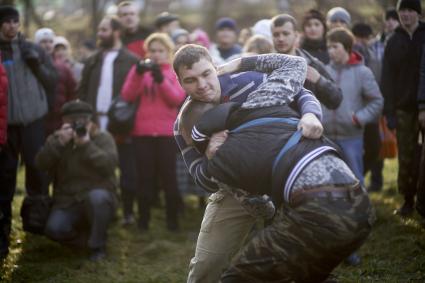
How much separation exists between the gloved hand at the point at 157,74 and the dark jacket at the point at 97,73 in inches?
25.2

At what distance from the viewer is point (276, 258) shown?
2.98 meters

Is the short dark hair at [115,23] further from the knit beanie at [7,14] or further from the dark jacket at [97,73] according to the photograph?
the knit beanie at [7,14]

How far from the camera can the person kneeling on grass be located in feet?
9.61

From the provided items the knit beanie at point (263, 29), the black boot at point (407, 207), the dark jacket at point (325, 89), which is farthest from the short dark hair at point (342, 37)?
the knit beanie at point (263, 29)

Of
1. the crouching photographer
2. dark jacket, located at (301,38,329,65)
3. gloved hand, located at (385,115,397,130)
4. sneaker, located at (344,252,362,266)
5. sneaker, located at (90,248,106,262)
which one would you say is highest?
dark jacket, located at (301,38,329,65)

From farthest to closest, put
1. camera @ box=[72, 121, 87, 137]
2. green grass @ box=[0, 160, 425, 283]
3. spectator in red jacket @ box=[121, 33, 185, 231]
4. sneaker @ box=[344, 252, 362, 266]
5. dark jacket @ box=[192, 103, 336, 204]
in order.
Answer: spectator in red jacket @ box=[121, 33, 185, 231], camera @ box=[72, 121, 87, 137], sneaker @ box=[344, 252, 362, 266], green grass @ box=[0, 160, 425, 283], dark jacket @ box=[192, 103, 336, 204]

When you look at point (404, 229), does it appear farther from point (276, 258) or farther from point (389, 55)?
point (276, 258)

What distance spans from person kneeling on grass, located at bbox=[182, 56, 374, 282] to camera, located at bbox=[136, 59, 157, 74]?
3931 mm

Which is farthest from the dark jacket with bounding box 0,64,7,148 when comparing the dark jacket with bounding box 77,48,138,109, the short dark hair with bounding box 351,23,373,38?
the short dark hair with bounding box 351,23,373,38

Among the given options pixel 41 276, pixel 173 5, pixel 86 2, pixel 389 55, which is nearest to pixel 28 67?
pixel 41 276

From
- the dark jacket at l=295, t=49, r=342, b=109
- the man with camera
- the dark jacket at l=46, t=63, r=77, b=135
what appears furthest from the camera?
the dark jacket at l=46, t=63, r=77, b=135

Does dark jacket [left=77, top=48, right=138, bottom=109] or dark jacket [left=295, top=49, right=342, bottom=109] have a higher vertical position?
dark jacket [left=295, top=49, right=342, bottom=109]

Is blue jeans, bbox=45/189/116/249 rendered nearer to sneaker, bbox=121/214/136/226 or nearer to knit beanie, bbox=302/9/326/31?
sneaker, bbox=121/214/136/226

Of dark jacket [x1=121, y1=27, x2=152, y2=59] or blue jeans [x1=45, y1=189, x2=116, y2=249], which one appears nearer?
blue jeans [x1=45, y1=189, x2=116, y2=249]
